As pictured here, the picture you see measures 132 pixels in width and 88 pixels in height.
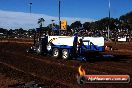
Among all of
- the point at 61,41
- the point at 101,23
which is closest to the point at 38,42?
the point at 61,41

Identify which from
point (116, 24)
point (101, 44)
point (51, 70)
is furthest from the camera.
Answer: point (116, 24)

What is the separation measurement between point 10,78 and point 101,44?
401 inches

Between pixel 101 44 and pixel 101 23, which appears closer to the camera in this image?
pixel 101 44

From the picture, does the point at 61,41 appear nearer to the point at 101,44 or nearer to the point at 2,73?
the point at 101,44

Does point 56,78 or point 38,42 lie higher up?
point 38,42

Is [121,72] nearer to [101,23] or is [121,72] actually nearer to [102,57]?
[102,57]

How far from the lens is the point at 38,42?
98.2 ft

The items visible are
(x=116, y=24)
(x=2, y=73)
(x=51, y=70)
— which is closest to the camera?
(x=2, y=73)

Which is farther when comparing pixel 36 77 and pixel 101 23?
pixel 101 23

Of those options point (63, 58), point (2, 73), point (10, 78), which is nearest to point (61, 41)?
point (63, 58)

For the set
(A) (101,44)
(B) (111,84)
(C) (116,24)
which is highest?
(C) (116,24)

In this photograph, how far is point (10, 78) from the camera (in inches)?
654

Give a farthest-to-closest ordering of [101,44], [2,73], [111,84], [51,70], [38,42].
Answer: [38,42] < [101,44] < [51,70] < [2,73] < [111,84]

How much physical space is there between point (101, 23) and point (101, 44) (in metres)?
95.0
